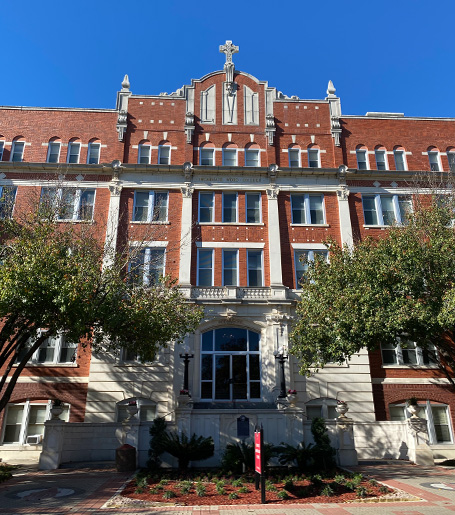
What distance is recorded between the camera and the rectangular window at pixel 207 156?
27.2 meters

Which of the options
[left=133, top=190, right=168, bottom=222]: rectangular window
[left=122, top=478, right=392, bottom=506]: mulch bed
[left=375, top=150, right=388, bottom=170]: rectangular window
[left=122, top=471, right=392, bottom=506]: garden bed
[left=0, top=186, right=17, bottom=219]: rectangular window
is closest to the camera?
[left=122, top=478, right=392, bottom=506]: mulch bed

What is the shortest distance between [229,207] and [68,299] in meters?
14.5

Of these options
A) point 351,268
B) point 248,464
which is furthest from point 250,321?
point 248,464

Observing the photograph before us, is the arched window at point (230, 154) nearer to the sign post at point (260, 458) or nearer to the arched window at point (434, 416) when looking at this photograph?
the arched window at point (434, 416)

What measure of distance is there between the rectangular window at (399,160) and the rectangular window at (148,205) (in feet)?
49.5

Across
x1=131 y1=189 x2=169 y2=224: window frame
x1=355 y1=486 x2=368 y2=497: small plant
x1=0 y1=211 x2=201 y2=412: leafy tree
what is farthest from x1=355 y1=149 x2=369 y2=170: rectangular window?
x1=355 y1=486 x2=368 y2=497: small plant

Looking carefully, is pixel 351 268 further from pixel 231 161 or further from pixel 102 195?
pixel 102 195

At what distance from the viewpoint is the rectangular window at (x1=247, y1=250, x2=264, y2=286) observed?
80.3 feet

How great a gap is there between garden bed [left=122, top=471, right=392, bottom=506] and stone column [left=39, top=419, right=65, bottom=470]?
4.98 m

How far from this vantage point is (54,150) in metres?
27.0

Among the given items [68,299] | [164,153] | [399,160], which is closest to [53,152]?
[164,153]

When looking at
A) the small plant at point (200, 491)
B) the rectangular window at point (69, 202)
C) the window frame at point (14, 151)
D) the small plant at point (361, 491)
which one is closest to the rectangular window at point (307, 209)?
the rectangular window at point (69, 202)

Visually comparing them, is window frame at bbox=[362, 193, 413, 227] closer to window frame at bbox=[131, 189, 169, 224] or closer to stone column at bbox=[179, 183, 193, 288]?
stone column at bbox=[179, 183, 193, 288]

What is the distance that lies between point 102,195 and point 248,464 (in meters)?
17.7
